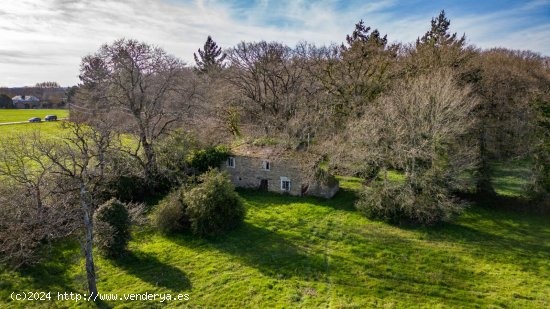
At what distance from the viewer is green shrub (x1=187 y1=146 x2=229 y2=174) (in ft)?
104

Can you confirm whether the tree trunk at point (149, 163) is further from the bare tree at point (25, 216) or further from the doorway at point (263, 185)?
the doorway at point (263, 185)

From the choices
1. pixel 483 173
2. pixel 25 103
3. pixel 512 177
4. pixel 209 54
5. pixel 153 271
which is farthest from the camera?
pixel 25 103

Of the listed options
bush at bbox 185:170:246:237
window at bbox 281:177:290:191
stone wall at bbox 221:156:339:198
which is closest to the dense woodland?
bush at bbox 185:170:246:237

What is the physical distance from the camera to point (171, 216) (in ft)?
75.4

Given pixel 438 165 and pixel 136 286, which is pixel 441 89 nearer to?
pixel 438 165

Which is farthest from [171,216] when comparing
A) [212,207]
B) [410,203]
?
[410,203]

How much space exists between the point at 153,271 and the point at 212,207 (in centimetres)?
543

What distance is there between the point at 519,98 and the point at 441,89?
15910 mm

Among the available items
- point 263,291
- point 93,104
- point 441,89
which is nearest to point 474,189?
point 441,89

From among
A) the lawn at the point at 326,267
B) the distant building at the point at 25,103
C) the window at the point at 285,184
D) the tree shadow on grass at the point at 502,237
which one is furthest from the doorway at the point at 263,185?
the distant building at the point at 25,103

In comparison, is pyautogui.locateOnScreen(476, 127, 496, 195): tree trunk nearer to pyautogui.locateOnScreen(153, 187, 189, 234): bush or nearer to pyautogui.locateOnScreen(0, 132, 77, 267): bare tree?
pyautogui.locateOnScreen(153, 187, 189, 234): bush

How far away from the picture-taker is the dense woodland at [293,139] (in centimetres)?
1997

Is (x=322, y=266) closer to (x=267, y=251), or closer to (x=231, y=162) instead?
(x=267, y=251)

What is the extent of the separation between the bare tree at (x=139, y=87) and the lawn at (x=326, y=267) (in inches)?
422
